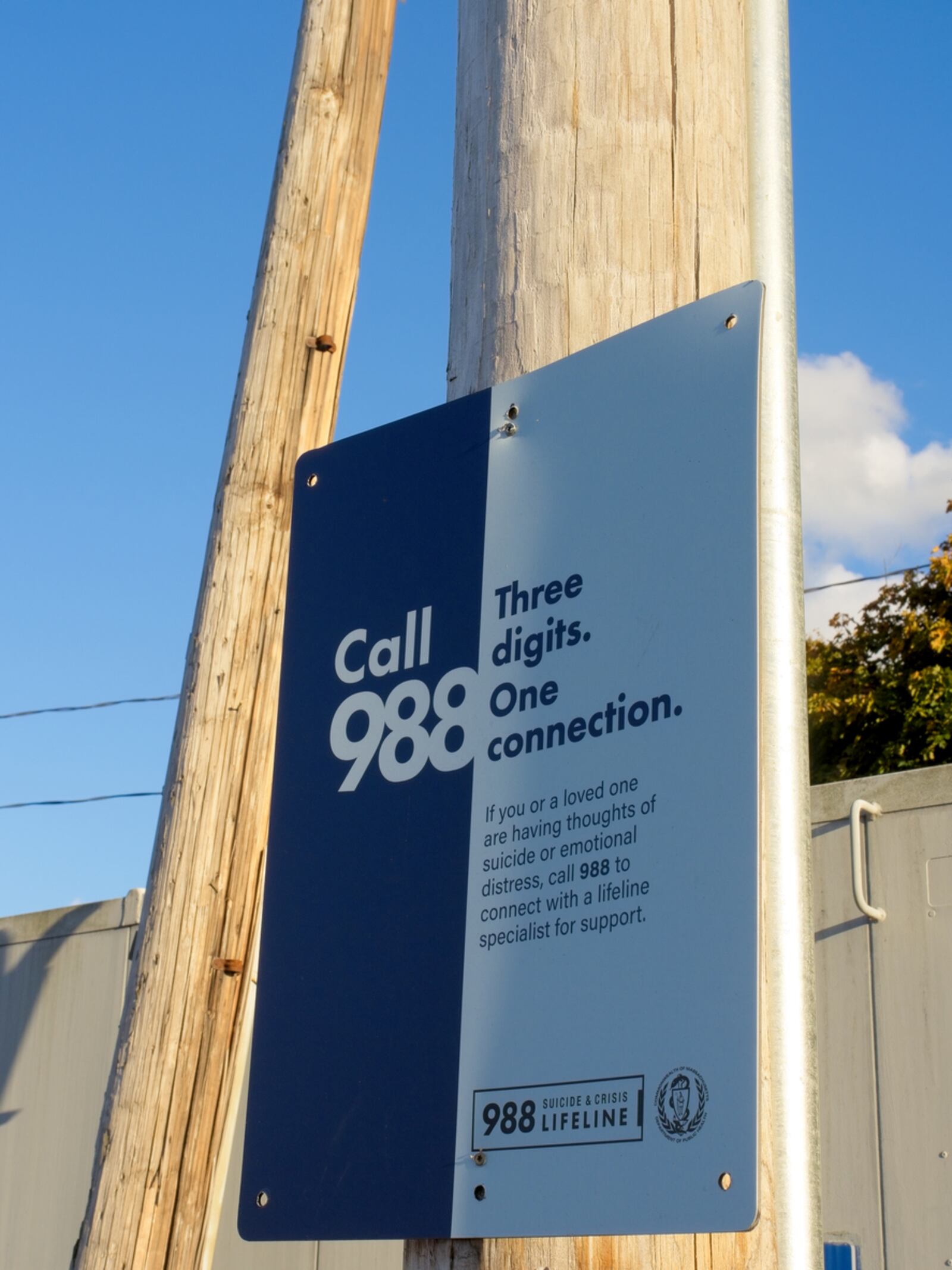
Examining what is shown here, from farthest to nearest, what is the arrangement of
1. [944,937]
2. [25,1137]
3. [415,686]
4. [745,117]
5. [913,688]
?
[913,688] → [25,1137] → [944,937] → [745,117] → [415,686]

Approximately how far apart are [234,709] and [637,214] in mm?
2632

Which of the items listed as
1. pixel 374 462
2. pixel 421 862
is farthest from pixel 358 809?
pixel 374 462

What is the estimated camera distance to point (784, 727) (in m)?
1.45

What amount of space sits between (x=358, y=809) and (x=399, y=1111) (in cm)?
32

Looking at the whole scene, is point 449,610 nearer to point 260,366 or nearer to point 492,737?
point 492,737

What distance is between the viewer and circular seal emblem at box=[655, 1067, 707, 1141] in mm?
Result: 1189

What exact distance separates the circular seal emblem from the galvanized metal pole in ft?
0.50

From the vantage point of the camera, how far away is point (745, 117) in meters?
1.74

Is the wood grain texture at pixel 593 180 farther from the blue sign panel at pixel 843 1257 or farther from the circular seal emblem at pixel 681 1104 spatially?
the blue sign panel at pixel 843 1257

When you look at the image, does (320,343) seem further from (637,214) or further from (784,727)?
(784,727)

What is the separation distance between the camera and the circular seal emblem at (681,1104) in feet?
3.90

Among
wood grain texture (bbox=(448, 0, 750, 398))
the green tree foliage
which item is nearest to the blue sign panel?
wood grain texture (bbox=(448, 0, 750, 398))

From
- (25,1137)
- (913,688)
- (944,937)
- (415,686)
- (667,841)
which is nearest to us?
(667,841)

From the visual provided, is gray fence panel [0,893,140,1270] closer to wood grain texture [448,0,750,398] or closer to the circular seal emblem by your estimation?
wood grain texture [448,0,750,398]
